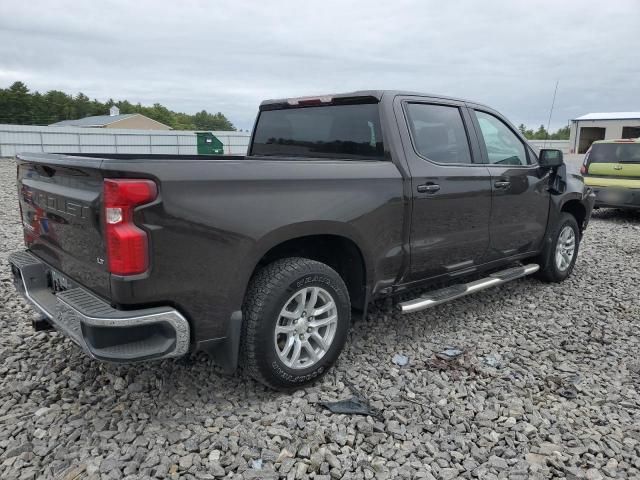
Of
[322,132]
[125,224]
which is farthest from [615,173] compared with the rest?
[125,224]

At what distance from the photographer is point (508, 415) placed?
9.95ft

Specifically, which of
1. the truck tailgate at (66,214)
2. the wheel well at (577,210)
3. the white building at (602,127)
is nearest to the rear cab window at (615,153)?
the wheel well at (577,210)

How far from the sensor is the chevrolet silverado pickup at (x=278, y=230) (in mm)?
2467

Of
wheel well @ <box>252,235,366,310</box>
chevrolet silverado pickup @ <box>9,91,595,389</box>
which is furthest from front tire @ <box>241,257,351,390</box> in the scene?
wheel well @ <box>252,235,366,310</box>

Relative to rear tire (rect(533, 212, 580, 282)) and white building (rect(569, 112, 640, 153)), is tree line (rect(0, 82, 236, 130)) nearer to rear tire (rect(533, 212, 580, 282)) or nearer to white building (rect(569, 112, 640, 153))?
white building (rect(569, 112, 640, 153))

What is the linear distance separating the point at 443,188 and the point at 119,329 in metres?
2.41

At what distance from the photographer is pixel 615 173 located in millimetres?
9930

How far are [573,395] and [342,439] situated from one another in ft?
5.07

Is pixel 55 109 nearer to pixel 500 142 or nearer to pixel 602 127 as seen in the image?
pixel 602 127

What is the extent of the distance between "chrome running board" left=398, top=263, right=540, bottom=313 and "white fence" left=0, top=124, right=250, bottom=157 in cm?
2403

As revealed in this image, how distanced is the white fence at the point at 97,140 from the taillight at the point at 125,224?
82.8 ft

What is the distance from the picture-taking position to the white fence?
87.5 ft

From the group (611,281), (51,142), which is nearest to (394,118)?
(611,281)

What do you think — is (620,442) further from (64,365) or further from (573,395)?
(64,365)
